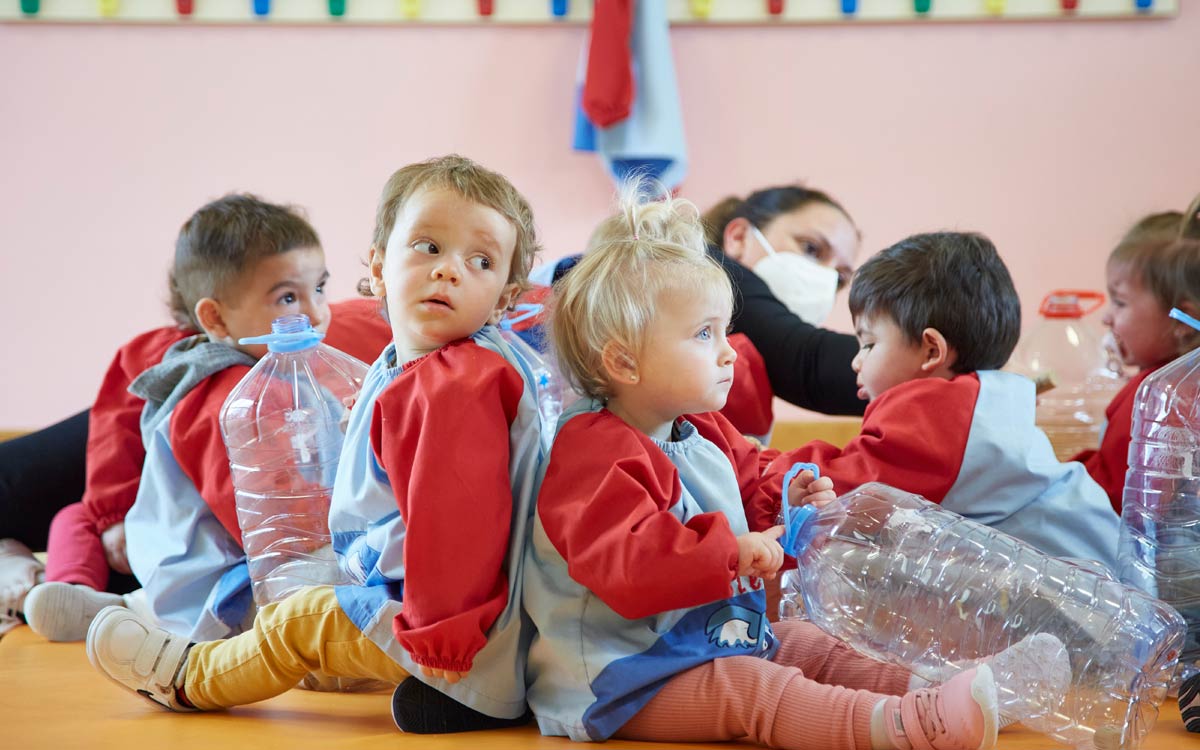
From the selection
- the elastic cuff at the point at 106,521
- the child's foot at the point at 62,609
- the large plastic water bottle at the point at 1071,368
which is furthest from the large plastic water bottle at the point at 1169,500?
the elastic cuff at the point at 106,521

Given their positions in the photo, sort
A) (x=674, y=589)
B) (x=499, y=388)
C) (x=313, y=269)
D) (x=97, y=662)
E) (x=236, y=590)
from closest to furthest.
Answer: (x=674, y=589) < (x=499, y=388) < (x=97, y=662) < (x=236, y=590) < (x=313, y=269)

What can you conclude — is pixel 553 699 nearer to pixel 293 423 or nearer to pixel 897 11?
pixel 293 423

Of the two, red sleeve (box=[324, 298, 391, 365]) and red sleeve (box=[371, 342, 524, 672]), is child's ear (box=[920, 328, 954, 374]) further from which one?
red sleeve (box=[324, 298, 391, 365])

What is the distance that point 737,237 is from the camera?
9.46 feet

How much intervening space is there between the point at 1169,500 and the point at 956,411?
389mm

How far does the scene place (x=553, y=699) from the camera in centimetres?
157

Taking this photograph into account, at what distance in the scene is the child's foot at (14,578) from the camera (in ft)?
7.90

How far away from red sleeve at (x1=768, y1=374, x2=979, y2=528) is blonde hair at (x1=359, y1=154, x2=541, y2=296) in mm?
491

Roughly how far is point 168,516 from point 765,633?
1.09 m

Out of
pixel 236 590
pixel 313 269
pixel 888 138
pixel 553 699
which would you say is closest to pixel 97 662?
pixel 236 590

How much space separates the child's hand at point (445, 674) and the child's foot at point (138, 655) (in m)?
0.40

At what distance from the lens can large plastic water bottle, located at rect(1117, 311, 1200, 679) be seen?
186 cm

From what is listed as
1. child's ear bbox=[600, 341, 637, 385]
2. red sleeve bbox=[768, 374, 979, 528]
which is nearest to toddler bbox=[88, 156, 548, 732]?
child's ear bbox=[600, 341, 637, 385]

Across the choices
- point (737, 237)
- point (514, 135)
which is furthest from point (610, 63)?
point (737, 237)
